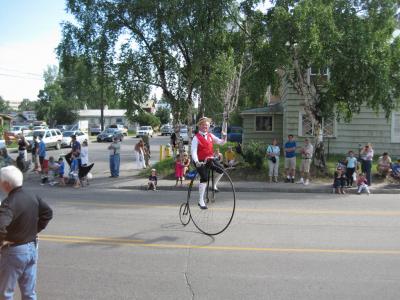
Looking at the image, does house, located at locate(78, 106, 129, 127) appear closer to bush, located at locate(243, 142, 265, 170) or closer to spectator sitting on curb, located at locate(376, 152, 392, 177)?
bush, located at locate(243, 142, 265, 170)

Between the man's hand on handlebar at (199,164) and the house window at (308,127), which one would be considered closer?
the man's hand on handlebar at (199,164)

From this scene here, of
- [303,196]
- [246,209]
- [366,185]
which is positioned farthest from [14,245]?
[366,185]

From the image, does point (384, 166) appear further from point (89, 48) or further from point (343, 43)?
point (89, 48)

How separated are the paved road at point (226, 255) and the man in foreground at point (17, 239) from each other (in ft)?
3.93

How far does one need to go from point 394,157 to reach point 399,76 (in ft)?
28.4

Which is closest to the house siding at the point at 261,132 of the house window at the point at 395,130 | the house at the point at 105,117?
the house window at the point at 395,130

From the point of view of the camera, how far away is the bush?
1948cm

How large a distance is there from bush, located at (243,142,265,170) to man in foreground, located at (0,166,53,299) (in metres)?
15.1

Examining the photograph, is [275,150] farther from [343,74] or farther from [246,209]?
[246,209]

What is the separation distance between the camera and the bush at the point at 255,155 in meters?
19.5

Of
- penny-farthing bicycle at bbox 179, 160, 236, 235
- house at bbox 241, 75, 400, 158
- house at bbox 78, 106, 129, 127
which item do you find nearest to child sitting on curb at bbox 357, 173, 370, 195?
penny-farthing bicycle at bbox 179, 160, 236, 235

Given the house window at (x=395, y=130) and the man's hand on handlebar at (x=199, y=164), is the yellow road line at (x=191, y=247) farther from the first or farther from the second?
the house window at (x=395, y=130)

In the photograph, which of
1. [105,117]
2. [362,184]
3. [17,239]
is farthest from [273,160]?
[105,117]

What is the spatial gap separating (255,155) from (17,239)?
1538 cm
